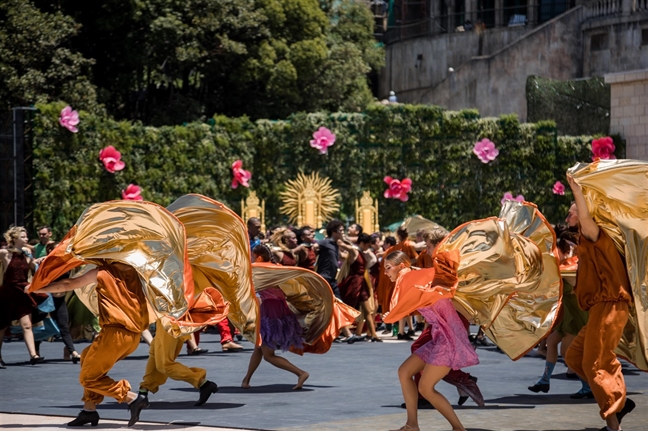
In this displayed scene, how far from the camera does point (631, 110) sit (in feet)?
91.7

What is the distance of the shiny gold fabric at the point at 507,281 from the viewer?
899 centimetres

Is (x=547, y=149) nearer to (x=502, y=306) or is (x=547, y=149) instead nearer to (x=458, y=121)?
(x=458, y=121)

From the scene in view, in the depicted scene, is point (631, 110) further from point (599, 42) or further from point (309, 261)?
point (309, 261)

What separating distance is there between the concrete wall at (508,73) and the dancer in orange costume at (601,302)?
25258mm

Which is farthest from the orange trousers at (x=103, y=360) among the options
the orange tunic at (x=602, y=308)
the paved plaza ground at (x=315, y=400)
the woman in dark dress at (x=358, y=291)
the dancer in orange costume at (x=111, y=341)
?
the woman in dark dress at (x=358, y=291)

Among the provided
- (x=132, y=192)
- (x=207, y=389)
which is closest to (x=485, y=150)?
(x=132, y=192)

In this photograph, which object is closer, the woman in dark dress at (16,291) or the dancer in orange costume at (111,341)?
the dancer in orange costume at (111,341)

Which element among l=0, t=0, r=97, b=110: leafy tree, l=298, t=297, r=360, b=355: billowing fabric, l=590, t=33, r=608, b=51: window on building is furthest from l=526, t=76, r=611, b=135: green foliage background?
l=298, t=297, r=360, b=355: billowing fabric

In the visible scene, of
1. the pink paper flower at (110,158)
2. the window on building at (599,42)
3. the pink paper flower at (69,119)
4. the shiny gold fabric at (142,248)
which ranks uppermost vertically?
the window on building at (599,42)

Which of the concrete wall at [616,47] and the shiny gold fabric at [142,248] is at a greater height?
the concrete wall at [616,47]

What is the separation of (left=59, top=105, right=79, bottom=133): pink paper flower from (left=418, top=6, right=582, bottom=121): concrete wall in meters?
12.8

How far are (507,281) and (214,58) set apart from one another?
23.4 m

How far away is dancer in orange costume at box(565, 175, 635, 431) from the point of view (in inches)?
339

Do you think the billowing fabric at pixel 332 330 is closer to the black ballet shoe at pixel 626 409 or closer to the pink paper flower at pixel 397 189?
the black ballet shoe at pixel 626 409
